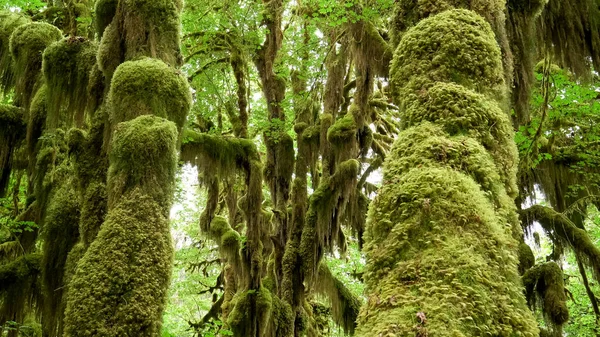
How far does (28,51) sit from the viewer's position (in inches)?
344

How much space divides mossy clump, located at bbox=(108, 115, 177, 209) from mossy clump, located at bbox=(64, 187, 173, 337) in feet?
0.37

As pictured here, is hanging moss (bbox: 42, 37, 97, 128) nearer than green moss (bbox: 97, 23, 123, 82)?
No

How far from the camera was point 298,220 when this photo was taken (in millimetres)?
11195

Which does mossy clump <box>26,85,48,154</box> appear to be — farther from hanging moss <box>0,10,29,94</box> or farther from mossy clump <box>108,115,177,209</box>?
mossy clump <box>108,115,177,209</box>

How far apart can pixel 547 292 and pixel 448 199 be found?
18.7 feet

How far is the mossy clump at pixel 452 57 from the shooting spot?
8.32 ft

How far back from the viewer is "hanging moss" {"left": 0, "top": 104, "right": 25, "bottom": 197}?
9.21 metres

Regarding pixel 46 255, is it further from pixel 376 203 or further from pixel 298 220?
pixel 376 203

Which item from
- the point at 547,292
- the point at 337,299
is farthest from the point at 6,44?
the point at 547,292

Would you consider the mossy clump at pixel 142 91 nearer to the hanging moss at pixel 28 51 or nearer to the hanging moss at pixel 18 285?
the hanging moss at pixel 18 285

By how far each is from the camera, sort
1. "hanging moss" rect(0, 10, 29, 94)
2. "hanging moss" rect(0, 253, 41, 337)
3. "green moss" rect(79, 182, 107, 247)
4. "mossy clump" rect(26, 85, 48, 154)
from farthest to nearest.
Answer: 1. "hanging moss" rect(0, 10, 29, 94)
2. "mossy clump" rect(26, 85, 48, 154)
3. "hanging moss" rect(0, 253, 41, 337)
4. "green moss" rect(79, 182, 107, 247)

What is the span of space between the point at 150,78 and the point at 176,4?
59.1 inches

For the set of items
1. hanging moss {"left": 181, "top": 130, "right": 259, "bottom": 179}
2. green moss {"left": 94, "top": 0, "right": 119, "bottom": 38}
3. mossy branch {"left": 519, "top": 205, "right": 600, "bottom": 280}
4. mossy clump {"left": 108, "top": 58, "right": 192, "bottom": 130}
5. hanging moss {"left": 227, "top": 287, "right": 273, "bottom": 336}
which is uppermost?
green moss {"left": 94, "top": 0, "right": 119, "bottom": 38}

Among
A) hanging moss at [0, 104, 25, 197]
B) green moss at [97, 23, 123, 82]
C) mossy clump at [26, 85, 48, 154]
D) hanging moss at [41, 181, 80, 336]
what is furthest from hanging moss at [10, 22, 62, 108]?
green moss at [97, 23, 123, 82]
